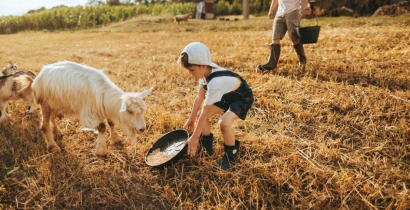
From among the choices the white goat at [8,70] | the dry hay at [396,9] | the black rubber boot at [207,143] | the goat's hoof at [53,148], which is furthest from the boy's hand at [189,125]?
the dry hay at [396,9]

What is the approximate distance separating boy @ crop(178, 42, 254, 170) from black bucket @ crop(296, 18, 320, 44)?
2.81 metres

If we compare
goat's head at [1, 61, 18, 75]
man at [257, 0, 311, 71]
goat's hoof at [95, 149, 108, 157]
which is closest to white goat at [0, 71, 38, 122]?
goat's head at [1, 61, 18, 75]

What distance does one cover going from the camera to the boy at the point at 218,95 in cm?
320

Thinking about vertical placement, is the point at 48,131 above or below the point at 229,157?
above

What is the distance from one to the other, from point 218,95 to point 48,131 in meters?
2.53

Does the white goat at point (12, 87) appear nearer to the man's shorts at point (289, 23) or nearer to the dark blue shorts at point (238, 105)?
the dark blue shorts at point (238, 105)

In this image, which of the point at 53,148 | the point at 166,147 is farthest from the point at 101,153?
the point at 166,147

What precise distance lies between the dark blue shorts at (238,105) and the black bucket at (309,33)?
2836mm

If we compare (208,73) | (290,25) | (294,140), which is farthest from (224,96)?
(290,25)

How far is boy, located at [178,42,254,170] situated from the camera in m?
3.20

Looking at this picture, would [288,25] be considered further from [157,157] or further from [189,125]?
[157,157]

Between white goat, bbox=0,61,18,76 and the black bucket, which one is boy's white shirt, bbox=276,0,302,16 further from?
white goat, bbox=0,61,18,76

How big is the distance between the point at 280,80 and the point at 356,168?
264cm

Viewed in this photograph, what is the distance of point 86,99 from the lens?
383cm
